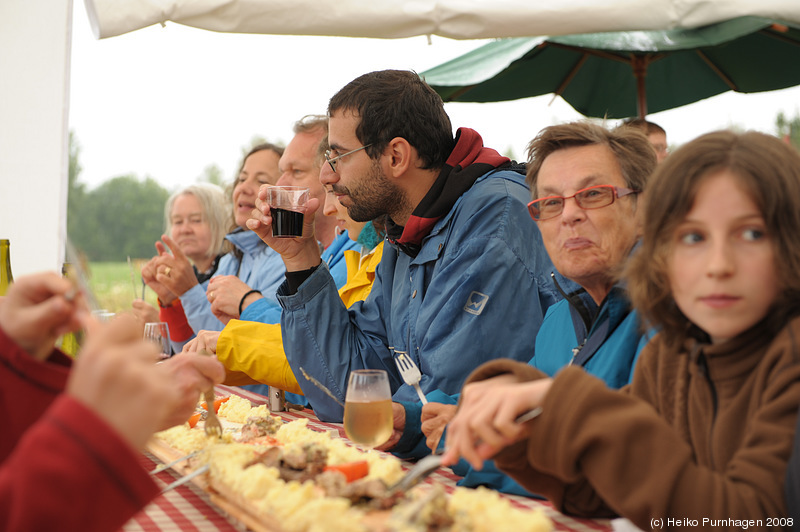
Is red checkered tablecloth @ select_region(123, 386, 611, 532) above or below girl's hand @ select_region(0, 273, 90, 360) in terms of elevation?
below

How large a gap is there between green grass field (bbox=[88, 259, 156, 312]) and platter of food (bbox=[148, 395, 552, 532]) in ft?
1.51

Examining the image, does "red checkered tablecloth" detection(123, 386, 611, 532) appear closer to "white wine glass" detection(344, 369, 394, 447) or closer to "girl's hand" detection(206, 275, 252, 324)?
"white wine glass" detection(344, 369, 394, 447)

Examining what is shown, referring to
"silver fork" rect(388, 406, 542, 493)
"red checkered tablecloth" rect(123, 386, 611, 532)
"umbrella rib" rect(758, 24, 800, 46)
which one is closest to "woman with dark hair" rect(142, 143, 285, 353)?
"red checkered tablecloth" rect(123, 386, 611, 532)

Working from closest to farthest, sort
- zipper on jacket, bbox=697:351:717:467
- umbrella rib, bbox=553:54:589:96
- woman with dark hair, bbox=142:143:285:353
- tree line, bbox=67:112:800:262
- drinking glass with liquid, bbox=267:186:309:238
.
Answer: zipper on jacket, bbox=697:351:717:467 → drinking glass with liquid, bbox=267:186:309:238 → woman with dark hair, bbox=142:143:285:353 → tree line, bbox=67:112:800:262 → umbrella rib, bbox=553:54:589:96

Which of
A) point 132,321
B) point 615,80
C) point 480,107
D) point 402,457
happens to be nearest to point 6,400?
point 132,321

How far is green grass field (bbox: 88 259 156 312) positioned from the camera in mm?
1265

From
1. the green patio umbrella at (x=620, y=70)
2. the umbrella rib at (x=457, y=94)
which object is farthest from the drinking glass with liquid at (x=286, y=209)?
the umbrella rib at (x=457, y=94)

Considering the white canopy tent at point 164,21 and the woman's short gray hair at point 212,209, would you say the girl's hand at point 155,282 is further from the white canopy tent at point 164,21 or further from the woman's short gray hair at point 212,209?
the woman's short gray hair at point 212,209

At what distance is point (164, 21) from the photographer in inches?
106

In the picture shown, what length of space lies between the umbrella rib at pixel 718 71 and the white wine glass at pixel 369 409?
204 inches

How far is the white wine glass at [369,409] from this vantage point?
197 centimetres

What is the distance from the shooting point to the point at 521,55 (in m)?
5.23

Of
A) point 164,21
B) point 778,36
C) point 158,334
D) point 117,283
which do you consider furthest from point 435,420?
point 778,36

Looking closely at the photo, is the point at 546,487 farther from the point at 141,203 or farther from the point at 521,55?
the point at 141,203
